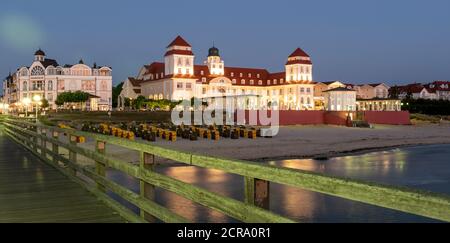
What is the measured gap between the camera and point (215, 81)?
104438 millimetres

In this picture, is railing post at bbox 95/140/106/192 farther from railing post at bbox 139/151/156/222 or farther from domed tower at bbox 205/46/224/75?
domed tower at bbox 205/46/224/75

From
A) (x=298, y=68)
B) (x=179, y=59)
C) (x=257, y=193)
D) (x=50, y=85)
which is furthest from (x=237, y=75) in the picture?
(x=257, y=193)

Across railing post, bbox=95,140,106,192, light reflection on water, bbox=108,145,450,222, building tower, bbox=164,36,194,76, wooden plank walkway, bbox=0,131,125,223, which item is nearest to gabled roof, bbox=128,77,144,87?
building tower, bbox=164,36,194,76

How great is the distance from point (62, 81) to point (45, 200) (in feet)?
307

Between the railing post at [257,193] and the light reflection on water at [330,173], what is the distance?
651cm

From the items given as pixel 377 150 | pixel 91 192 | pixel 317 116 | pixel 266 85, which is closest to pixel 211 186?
pixel 91 192

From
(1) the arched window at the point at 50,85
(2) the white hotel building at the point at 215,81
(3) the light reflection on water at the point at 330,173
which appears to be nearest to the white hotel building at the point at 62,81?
(1) the arched window at the point at 50,85

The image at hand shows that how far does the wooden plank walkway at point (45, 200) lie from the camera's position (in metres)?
6.32

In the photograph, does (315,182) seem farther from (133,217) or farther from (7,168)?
(7,168)

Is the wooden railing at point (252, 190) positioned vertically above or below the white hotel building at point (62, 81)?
below

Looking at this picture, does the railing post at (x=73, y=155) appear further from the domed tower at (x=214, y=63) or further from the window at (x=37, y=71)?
the domed tower at (x=214, y=63)

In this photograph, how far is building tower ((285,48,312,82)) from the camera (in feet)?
368

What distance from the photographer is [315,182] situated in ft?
10.1

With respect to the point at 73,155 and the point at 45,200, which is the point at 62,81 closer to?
the point at 73,155
